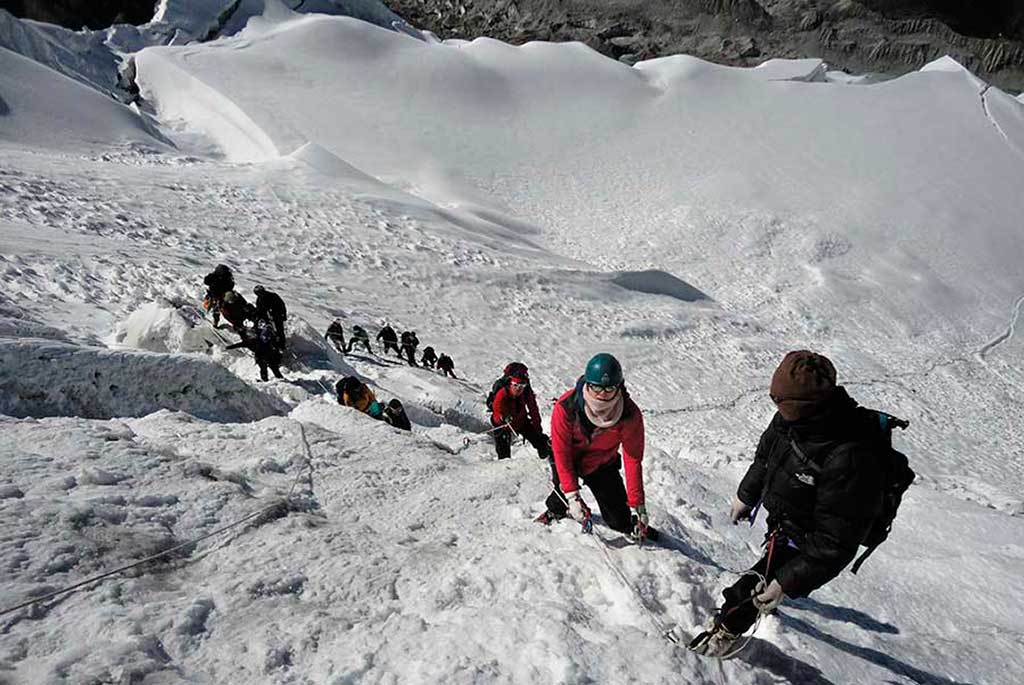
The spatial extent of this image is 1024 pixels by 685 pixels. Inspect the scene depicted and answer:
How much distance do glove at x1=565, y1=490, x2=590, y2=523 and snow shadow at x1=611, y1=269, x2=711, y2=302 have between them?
620 inches

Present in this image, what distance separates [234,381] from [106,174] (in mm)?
13717

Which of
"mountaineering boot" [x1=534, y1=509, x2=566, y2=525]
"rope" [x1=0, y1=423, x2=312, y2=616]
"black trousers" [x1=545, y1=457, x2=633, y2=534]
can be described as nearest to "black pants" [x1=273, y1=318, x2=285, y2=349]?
"rope" [x1=0, y1=423, x2=312, y2=616]

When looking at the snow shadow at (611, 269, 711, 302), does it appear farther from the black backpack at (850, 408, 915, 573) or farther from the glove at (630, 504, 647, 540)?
the black backpack at (850, 408, 915, 573)

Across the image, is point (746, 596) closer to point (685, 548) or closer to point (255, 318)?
point (685, 548)

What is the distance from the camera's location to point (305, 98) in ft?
105

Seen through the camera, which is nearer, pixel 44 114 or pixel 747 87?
pixel 44 114

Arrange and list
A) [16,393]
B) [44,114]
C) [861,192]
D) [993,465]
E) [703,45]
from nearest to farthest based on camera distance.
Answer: [16,393] → [993,465] → [44,114] → [861,192] → [703,45]

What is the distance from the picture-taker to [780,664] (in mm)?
2846

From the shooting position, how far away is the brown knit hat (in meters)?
2.35

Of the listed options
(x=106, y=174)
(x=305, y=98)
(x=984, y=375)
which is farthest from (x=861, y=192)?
(x=106, y=174)

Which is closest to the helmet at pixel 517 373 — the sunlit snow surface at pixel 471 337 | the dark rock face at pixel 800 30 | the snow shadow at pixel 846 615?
the sunlit snow surface at pixel 471 337

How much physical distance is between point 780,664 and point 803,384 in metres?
1.36

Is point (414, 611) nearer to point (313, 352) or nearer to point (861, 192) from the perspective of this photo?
point (313, 352)

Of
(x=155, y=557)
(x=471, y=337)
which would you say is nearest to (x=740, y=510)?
(x=155, y=557)
